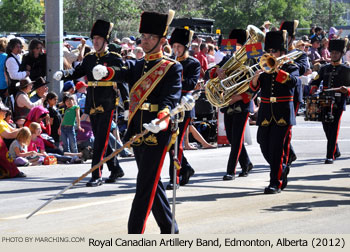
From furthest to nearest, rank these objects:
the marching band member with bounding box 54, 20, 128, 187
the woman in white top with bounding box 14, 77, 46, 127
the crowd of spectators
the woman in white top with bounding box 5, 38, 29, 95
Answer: the woman in white top with bounding box 5, 38, 29, 95
the woman in white top with bounding box 14, 77, 46, 127
the crowd of spectators
the marching band member with bounding box 54, 20, 128, 187

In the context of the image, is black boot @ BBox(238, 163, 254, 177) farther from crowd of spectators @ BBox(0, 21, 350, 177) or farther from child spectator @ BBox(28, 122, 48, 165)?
child spectator @ BBox(28, 122, 48, 165)

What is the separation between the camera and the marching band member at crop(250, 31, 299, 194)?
10.6 metres

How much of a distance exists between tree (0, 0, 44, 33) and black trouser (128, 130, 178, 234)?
3803cm

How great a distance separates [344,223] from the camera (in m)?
8.77

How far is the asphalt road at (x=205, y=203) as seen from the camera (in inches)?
334

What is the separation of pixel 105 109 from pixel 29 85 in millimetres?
3440

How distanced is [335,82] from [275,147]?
3.49 m

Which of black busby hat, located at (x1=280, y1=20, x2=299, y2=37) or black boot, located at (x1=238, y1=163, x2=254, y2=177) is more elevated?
black busby hat, located at (x1=280, y1=20, x2=299, y2=37)

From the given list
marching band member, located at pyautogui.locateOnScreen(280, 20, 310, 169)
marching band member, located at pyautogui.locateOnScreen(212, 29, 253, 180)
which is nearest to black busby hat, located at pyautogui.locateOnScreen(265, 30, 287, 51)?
marching band member, located at pyautogui.locateOnScreen(280, 20, 310, 169)

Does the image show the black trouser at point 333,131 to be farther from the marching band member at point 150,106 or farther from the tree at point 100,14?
the tree at point 100,14

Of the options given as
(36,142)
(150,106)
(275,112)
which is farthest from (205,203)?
(36,142)

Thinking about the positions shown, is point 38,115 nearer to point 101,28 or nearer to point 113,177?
point 113,177

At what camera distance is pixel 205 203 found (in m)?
9.92

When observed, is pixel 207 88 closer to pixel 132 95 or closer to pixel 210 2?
pixel 132 95
